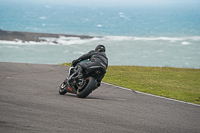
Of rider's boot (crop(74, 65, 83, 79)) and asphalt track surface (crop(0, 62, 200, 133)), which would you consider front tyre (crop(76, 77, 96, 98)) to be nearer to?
asphalt track surface (crop(0, 62, 200, 133))

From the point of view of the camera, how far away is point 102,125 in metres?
7.01

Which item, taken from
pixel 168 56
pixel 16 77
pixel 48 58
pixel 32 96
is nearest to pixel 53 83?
pixel 16 77

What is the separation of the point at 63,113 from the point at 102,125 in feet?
3.90

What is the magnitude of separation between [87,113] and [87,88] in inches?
68.2

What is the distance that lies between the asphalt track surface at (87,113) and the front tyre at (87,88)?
24 centimetres

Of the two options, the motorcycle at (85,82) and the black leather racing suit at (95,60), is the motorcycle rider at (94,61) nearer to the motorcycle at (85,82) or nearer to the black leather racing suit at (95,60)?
the black leather racing suit at (95,60)

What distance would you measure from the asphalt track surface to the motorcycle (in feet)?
1.13

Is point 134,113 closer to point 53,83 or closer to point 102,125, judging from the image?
point 102,125

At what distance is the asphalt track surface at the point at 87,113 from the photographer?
6634mm

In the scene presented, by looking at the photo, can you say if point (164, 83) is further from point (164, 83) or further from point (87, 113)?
point (87, 113)

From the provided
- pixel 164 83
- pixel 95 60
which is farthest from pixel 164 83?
pixel 95 60

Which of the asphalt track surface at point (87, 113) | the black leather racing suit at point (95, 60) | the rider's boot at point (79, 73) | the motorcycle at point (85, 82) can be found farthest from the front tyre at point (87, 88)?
the black leather racing suit at point (95, 60)

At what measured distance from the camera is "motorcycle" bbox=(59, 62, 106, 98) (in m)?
9.56

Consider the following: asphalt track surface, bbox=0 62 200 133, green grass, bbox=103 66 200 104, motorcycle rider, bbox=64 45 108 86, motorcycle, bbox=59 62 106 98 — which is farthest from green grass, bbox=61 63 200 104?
motorcycle, bbox=59 62 106 98
